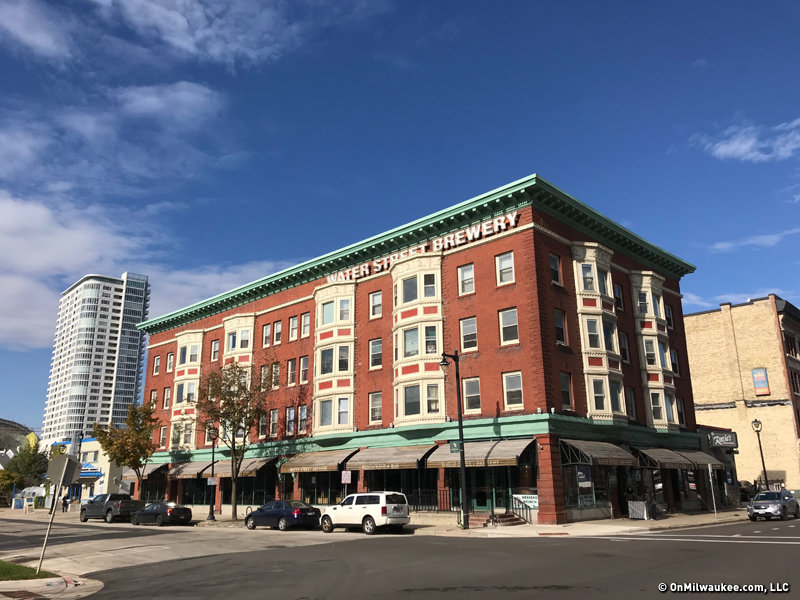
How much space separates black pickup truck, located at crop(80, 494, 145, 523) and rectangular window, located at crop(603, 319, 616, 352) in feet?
107

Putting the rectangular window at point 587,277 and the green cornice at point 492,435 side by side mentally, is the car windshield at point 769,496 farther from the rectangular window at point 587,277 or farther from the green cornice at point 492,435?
the rectangular window at point 587,277

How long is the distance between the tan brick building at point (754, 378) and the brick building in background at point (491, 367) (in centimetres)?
2292

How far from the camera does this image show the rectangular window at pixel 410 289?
127 ft

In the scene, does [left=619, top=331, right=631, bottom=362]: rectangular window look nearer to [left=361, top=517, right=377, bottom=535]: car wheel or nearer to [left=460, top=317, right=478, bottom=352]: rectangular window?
[left=460, top=317, right=478, bottom=352]: rectangular window

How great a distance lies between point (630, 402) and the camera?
126 ft

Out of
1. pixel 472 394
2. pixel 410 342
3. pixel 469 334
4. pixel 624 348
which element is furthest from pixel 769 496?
pixel 410 342

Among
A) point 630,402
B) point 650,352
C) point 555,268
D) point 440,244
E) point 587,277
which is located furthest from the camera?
point 650,352

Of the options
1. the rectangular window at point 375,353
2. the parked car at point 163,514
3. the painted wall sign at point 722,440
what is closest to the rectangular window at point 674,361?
the painted wall sign at point 722,440

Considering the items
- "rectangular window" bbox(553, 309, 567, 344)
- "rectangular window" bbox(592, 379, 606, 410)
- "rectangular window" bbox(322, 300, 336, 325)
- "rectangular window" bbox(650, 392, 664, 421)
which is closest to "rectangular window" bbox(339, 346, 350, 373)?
"rectangular window" bbox(322, 300, 336, 325)

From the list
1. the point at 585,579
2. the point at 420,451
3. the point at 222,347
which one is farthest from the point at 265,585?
the point at 222,347

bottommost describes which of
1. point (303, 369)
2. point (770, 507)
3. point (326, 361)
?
point (770, 507)

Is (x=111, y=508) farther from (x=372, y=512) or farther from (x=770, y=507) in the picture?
(x=770, y=507)

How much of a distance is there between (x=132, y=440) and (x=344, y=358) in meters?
21.6

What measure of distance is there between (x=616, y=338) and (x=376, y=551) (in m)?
23.3
